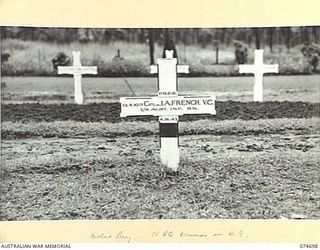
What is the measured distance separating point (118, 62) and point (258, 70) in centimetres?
21

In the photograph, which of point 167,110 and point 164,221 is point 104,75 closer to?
point 167,110

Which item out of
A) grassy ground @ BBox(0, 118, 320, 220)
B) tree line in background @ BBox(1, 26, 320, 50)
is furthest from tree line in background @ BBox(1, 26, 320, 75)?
grassy ground @ BBox(0, 118, 320, 220)

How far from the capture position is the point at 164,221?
1.17 metres

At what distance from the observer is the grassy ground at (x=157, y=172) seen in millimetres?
1164

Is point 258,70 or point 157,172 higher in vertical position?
point 258,70

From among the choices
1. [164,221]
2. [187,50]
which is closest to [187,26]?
[187,50]

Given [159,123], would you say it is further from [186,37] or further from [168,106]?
[186,37]

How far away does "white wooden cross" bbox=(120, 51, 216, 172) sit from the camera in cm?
117

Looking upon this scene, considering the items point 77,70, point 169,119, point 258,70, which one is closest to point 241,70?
point 258,70

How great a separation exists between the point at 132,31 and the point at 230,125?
0.66ft

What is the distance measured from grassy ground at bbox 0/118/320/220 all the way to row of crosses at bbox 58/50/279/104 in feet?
0.14

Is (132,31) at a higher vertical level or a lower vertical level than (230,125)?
higher

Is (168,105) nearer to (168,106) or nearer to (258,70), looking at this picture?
(168,106)

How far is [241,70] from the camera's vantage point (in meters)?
1.18
